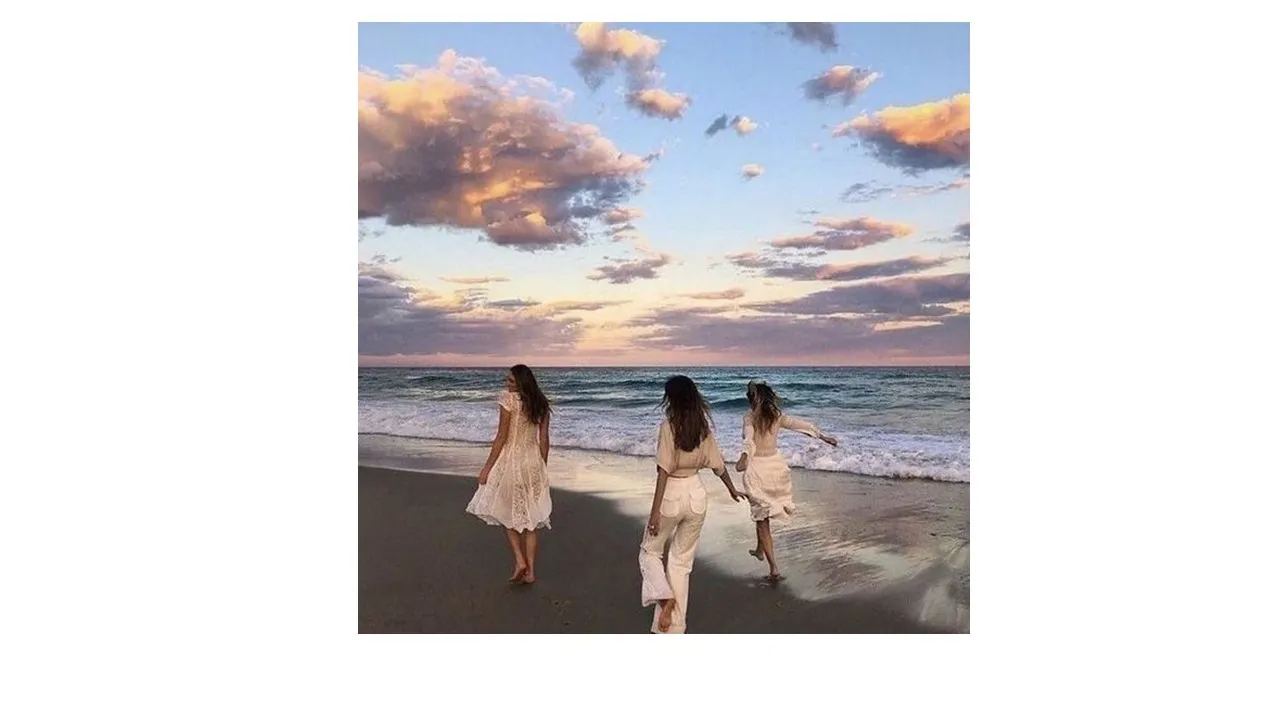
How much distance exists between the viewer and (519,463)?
4535 millimetres

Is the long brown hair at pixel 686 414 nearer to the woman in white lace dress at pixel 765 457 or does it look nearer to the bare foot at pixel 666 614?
the woman in white lace dress at pixel 765 457

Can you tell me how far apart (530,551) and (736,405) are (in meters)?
1.46

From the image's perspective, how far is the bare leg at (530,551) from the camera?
4676 mm

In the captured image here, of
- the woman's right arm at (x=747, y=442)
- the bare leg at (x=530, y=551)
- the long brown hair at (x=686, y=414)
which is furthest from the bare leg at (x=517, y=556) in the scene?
the woman's right arm at (x=747, y=442)

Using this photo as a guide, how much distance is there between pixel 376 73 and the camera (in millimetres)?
4746

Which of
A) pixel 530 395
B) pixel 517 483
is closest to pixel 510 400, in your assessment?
pixel 530 395

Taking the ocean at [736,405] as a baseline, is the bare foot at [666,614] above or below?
below

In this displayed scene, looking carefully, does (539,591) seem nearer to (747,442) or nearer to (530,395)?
(530,395)

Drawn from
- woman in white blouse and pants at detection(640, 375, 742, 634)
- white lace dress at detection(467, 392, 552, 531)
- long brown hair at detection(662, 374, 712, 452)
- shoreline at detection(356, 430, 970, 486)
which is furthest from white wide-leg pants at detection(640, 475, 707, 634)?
shoreline at detection(356, 430, 970, 486)

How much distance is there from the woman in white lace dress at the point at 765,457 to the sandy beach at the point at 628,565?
465 mm

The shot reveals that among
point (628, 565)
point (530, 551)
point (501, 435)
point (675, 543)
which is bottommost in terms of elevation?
point (628, 565)
